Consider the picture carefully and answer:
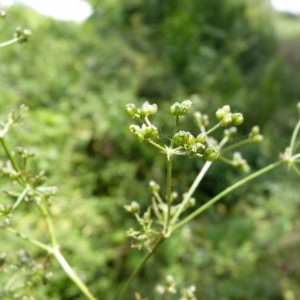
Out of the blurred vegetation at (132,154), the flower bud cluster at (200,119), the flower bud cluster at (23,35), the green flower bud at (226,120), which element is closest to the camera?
the green flower bud at (226,120)

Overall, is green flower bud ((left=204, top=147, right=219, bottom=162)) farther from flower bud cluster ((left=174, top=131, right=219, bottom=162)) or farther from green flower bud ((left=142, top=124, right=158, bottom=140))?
green flower bud ((left=142, top=124, right=158, bottom=140))

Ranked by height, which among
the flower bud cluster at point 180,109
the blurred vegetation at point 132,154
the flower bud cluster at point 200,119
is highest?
the flower bud cluster at point 180,109

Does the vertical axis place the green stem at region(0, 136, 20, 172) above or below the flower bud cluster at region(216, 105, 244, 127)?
below

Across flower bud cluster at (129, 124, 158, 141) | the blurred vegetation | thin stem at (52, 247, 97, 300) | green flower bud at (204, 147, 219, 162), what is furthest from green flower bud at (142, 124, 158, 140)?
the blurred vegetation

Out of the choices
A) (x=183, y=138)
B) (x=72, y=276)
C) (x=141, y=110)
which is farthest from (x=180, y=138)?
(x=72, y=276)

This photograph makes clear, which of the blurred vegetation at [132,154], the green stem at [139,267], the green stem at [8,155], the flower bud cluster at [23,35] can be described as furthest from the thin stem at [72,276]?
the blurred vegetation at [132,154]

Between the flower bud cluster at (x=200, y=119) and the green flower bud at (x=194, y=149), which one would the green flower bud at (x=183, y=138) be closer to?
the green flower bud at (x=194, y=149)

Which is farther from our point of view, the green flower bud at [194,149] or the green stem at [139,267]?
the green stem at [139,267]

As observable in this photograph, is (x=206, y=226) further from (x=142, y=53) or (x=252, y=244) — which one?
(x=142, y=53)
